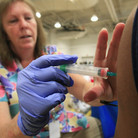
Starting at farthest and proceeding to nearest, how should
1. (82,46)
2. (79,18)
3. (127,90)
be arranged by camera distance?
(82,46) < (79,18) < (127,90)

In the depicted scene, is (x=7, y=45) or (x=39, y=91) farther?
(x=7, y=45)

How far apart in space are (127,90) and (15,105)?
0.77m

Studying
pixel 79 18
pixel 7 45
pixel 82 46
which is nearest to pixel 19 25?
pixel 7 45

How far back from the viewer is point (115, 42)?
64 cm

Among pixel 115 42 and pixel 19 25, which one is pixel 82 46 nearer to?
pixel 19 25

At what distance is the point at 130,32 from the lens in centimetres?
36

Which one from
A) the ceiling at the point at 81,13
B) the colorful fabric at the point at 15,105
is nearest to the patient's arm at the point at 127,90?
the colorful fabric at the point at 15,105

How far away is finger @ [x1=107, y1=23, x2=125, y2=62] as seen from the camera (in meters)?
0.60

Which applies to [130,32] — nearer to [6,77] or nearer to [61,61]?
[61,61]

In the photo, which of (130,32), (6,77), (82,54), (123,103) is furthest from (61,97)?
(82,54)

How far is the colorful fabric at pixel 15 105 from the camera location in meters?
0.83

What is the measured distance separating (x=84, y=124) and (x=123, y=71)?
0.89 meters

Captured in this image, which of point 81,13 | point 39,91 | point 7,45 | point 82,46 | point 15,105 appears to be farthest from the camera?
point 82,46

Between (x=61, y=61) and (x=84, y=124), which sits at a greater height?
(x=61, y=61)
